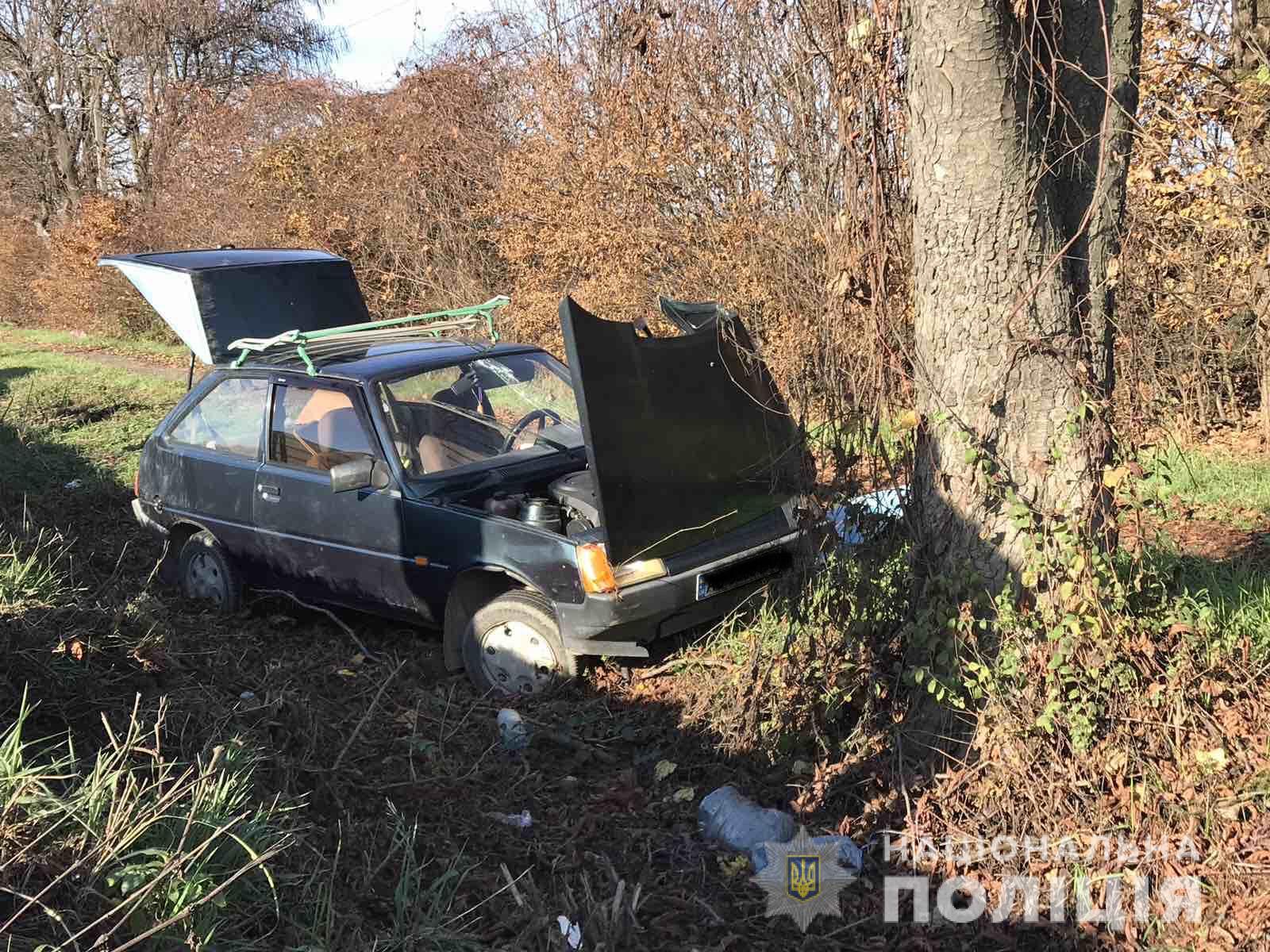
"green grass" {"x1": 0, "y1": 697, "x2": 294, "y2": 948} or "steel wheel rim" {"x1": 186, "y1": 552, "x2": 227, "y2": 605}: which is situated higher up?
"green grass" {"x1": 0, "y1": 697, "x2": 294, "y2": 948}

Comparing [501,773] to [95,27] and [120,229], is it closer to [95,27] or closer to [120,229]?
[120,229]

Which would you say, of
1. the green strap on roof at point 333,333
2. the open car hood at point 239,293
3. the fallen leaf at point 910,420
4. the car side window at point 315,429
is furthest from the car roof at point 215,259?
the fallen leaf at point 910,420

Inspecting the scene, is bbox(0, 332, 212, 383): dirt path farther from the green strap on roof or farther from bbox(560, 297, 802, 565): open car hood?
bbox(560, 297, 802, 565): open car hood

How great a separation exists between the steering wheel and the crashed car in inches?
0.7

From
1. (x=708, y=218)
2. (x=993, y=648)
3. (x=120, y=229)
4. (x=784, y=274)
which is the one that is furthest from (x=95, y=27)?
(x=993, y=648)

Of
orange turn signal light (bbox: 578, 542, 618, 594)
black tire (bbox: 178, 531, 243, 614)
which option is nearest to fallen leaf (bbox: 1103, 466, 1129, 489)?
orange turn signal light (bbox: 578, 542, 618, 594)

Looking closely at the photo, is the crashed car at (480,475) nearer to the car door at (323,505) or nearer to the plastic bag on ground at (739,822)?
the car door at (323,505)

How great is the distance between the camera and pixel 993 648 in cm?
405

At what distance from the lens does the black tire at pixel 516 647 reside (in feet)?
17.4

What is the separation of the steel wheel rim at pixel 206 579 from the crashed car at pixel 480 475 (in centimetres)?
2

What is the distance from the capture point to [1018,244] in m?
3.92

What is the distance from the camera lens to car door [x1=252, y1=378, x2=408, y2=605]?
5.91 metres

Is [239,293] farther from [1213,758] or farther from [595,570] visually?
[1213,758]

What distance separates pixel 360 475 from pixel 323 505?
537 mm
